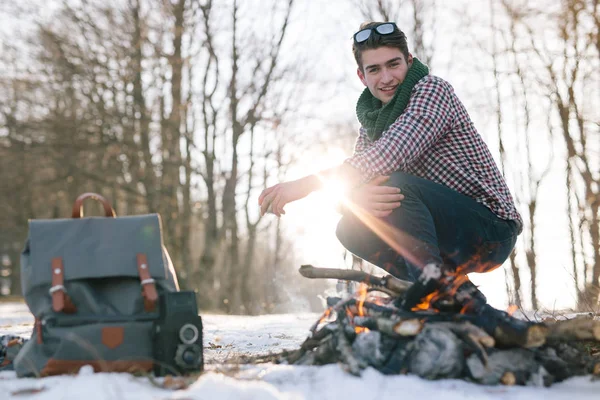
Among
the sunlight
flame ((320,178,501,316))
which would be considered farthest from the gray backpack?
flame ((320,178,501,316))

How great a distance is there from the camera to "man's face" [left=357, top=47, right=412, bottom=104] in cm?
313

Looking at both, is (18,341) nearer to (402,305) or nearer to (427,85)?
(402,305)

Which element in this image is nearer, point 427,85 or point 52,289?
point 52,289

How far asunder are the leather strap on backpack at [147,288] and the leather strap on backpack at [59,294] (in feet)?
0.85

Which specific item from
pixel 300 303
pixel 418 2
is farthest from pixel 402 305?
pixel 300 303

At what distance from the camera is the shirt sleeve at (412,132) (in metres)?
2.75

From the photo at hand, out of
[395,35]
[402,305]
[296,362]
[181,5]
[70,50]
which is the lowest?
[296,362]

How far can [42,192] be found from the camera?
74.3ft

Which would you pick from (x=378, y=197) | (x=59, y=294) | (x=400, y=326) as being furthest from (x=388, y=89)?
(x=59, y=294)

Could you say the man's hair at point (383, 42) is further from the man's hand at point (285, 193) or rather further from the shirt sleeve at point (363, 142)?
the man's hand at point (285, 193)

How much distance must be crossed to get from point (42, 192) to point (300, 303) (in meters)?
11.2

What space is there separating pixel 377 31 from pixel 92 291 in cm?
177

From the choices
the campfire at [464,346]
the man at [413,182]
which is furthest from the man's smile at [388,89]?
the campfire at [464,346]

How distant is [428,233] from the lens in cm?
276
